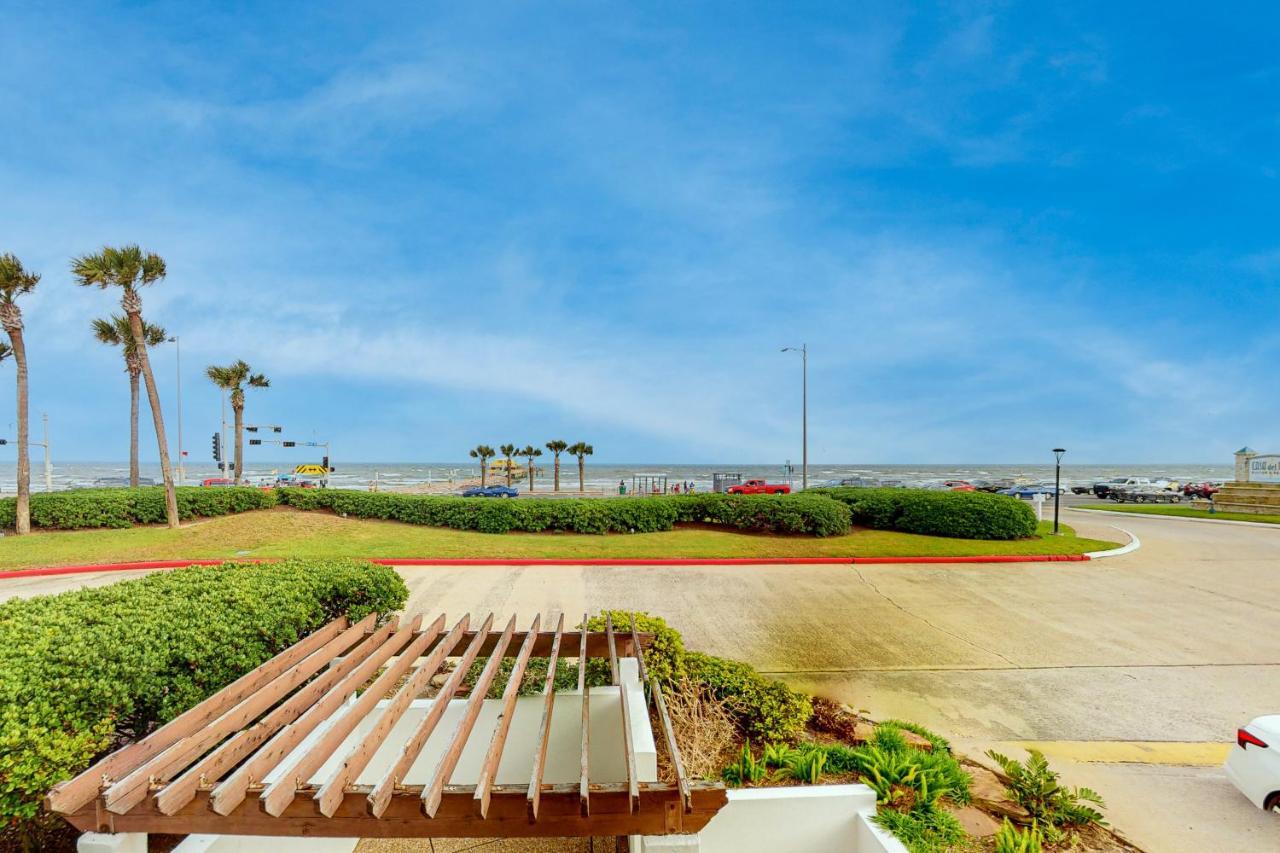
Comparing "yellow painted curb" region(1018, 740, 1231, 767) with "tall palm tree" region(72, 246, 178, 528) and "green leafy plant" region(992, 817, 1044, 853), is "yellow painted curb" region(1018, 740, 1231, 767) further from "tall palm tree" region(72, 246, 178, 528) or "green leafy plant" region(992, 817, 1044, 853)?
"tall palm tree" region(72, 246, 178, 528)

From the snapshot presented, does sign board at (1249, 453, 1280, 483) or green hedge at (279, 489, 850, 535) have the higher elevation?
sign board at (1249, 453, 1280, 483)

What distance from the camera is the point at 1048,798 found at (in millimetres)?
3758

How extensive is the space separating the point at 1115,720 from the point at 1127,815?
1.98m

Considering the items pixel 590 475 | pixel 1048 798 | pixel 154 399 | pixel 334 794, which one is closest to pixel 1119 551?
pixel 1048 798

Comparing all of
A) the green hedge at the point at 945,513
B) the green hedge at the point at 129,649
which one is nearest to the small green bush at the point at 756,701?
the green hedge at the point at 129,649

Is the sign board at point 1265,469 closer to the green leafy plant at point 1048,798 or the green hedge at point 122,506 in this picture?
the green leafy plant at point 1048,798

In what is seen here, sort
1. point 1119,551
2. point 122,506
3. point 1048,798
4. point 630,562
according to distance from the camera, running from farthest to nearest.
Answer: point 122,506
point 1119,551
point 630,562
point 1048,798

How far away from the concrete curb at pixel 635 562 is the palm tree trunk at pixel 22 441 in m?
8.20

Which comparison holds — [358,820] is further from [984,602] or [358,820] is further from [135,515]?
[135,515]

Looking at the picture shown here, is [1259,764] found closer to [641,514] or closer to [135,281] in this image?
[641,514]

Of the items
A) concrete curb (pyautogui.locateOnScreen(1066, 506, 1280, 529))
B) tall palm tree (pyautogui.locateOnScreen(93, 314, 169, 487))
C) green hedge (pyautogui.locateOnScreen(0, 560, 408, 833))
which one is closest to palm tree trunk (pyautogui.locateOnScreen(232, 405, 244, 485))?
tall palm tree (pyautogui.locateOnScreen(93, 314, 169, 487))

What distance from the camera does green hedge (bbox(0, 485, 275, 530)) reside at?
18.0 metres

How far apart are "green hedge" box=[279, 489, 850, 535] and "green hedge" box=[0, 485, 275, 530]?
28.7 ft

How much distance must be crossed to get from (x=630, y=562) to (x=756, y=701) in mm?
8187
